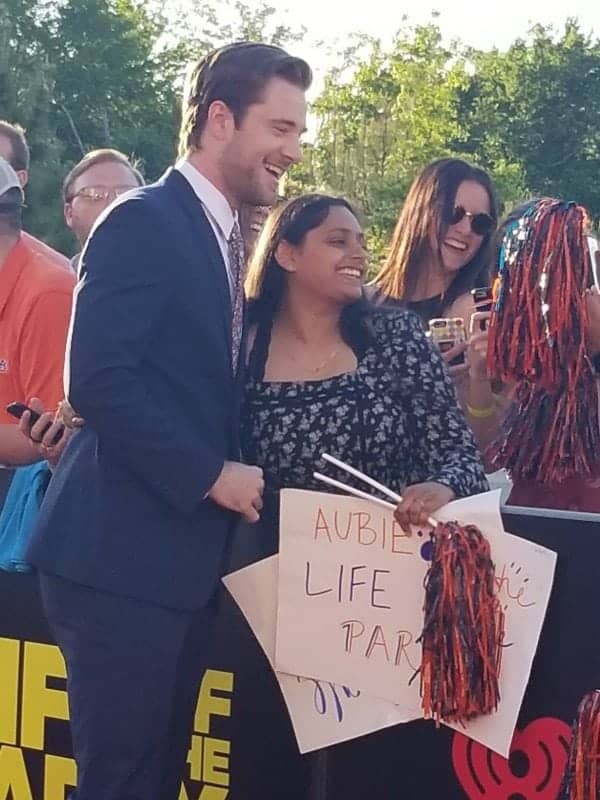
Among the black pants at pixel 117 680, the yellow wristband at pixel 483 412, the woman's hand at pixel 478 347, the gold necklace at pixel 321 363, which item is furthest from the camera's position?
the yellow wristband at pixel 483 412

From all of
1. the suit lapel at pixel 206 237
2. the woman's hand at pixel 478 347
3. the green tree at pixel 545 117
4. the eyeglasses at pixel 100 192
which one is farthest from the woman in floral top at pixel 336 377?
the green tree at pixel 545 117

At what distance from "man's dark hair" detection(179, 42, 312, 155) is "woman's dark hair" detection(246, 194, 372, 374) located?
44cm

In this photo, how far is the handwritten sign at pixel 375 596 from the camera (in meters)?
2.41

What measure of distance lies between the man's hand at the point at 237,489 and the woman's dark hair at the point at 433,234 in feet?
5.22

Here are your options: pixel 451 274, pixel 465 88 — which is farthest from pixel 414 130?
pixel 451 274

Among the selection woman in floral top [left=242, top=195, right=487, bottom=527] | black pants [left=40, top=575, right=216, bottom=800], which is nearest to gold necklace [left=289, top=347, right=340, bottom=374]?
woman in floral top [left=242, top=195, right=487, bottom=527]

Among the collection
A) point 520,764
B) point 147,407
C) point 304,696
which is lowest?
point 520,764

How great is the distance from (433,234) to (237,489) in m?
1.72

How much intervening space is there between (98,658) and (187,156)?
38.3 inches

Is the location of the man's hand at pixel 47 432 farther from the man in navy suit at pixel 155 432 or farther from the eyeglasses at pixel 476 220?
the eyeglasses at pixel 476 220

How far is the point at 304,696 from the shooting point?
104 inches

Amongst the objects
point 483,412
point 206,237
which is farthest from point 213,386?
point 483,412

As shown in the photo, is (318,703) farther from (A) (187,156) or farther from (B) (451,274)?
(B) (451,274)

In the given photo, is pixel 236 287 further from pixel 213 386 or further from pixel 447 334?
pixel 447 334
